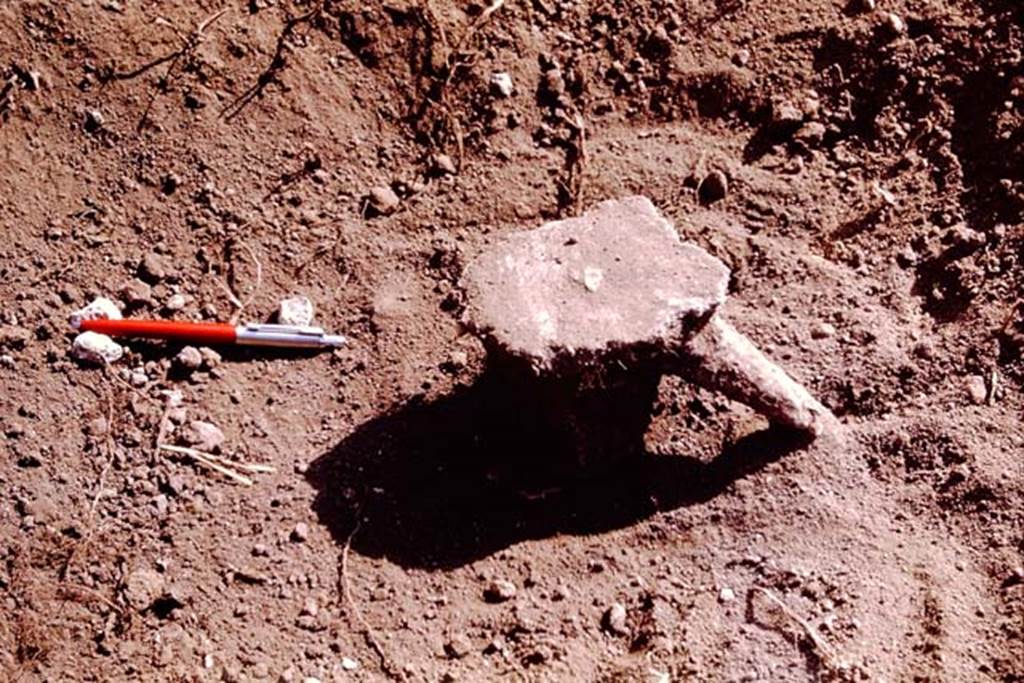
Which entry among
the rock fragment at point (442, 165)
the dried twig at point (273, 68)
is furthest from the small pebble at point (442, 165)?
the dried twig at point (273, 68)

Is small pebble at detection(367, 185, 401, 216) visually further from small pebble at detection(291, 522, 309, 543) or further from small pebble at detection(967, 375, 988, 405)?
small pebble at detection(967, 375, 988, 405)

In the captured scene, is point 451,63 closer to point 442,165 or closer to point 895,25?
point 442,165

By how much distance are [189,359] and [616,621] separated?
1014 mm

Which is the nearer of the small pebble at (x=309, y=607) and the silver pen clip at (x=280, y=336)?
the small pebble at (x=309, y=607)

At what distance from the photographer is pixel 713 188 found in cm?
313

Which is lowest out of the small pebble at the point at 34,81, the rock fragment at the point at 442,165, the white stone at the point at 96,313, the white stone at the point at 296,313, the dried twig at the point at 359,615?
the dried twig at the point at 359,615

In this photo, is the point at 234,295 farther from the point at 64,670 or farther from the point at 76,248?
the point at 64,670

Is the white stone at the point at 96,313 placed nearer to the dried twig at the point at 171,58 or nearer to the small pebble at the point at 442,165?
the dried twig at the point at 171,58

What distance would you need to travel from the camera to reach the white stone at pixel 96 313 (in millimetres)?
3016

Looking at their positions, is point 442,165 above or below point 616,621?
above

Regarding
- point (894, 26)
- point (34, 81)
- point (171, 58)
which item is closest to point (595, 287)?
point (894, 26)

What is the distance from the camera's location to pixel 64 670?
2762mm

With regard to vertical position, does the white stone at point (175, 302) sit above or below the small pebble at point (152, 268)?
below

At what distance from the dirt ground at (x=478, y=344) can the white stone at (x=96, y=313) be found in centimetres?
4
